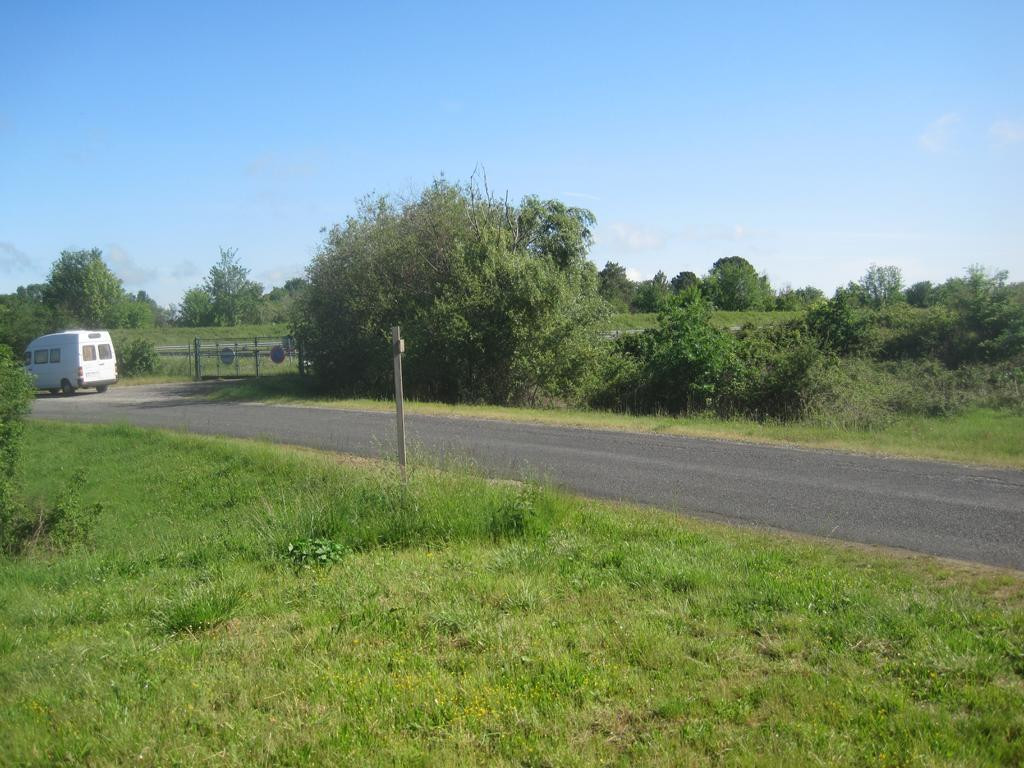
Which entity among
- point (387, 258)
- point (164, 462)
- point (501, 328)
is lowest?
point (164, 462)

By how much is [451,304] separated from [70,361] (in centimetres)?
1581

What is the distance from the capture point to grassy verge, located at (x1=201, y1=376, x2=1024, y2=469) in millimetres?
13016

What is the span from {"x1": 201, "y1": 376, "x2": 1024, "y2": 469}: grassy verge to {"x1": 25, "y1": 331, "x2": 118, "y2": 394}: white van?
1371 cm

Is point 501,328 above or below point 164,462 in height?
above

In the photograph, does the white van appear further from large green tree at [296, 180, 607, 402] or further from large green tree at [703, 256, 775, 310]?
large green tree at [703, 256, 775, 310]

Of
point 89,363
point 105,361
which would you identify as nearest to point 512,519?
point 89,363

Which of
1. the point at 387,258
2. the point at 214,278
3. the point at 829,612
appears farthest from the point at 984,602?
the point at 214,278

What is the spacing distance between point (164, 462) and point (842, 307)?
2078cm

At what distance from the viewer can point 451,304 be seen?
85.9 feet

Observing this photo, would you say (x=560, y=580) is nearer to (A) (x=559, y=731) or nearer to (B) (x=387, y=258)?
(A) (x=559, y=731)

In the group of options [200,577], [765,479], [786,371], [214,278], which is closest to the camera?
[200,577]

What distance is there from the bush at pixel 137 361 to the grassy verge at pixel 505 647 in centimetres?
3317

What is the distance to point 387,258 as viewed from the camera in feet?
94.2

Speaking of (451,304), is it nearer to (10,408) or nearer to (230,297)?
(10,408)
